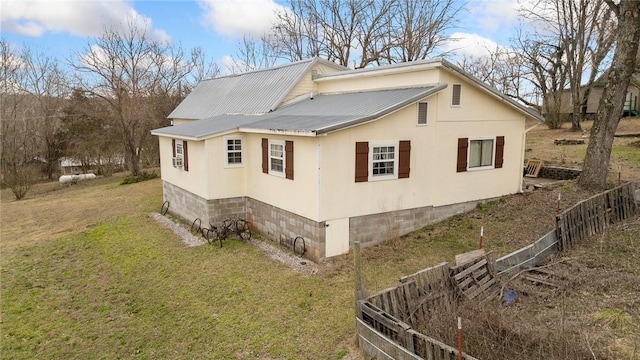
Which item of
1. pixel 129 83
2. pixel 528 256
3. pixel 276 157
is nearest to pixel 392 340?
pixel 528 256

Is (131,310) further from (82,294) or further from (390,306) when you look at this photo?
(390,306)

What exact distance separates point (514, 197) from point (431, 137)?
14.9ft

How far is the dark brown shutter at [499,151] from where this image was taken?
14.1m

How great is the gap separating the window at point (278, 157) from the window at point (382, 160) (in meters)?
1.98

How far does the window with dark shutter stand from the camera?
14148 millimetres

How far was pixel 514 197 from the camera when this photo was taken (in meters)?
14.7

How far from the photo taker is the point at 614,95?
13.7 metres

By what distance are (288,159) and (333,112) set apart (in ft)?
7.65

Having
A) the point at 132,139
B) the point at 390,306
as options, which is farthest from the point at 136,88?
the point at 390,306

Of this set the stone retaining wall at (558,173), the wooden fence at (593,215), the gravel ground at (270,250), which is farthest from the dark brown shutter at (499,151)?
the gravel ground at (270,250)

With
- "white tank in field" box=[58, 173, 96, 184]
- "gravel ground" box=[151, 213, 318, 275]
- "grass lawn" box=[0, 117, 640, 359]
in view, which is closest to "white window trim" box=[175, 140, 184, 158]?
"gravel ground" box=[151, 213, 318, 275]

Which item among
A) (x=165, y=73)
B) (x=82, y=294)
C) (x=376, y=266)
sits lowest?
(x=82, y=294)

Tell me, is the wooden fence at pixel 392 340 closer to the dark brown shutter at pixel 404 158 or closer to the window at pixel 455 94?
the dark brown shutter at pixel 404 158

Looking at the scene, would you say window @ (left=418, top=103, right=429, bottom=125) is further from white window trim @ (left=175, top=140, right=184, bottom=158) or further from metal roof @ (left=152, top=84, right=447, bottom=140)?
white window trim @ (left=175, top=140, right=184, bottom=158)
